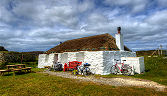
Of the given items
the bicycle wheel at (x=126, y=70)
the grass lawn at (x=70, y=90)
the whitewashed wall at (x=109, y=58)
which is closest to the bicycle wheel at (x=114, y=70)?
the whitewashed wall at (x=109, y=58)

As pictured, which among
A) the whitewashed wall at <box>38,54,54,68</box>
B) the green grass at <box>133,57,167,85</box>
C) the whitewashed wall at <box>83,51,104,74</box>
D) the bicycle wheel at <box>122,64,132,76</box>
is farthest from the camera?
the whitewashed wall at <box>38,54,54,68</box>

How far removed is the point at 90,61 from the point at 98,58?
1.15 m

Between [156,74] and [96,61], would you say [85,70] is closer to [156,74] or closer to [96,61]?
[96,61]

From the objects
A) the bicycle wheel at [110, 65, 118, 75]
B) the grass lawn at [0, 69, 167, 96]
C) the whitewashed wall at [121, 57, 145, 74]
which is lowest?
the grass lawn at [0, 69, 167, 96]

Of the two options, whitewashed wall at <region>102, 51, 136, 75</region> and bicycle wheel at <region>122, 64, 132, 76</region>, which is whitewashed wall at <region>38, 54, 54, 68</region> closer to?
Answer: whitewashed wall at <region>102, 51, 136, 75</region>

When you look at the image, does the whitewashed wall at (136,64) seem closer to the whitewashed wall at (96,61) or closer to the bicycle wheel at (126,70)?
the bicycle wheel at (126,70)

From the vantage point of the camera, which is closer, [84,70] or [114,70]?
[84,70]

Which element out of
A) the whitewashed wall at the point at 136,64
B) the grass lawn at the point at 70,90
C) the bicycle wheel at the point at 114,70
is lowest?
the grass lawn at the point at 70,90

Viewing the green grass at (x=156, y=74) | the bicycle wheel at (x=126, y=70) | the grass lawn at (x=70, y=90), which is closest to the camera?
the grass lawn at (x=70, y=90)

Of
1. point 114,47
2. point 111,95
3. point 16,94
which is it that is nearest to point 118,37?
point 114,47

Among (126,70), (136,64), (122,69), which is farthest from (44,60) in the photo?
(136,64)

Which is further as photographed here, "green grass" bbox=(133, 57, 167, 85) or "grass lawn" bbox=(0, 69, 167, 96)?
"green grass" bbox=(133, 57, 167, 85)

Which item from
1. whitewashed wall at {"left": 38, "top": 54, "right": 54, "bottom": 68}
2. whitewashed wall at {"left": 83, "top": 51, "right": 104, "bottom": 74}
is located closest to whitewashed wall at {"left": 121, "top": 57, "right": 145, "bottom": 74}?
whitewashed wall at {"left": 83, "top": 51, "right": 104, "bottom": 74}

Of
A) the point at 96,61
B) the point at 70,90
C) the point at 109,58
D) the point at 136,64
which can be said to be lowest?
the point at 70,90
